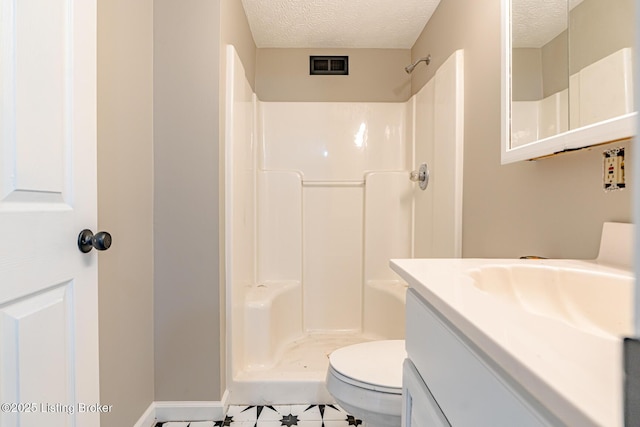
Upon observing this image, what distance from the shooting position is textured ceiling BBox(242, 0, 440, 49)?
1753 millimetres

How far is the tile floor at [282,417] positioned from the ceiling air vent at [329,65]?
2150mm

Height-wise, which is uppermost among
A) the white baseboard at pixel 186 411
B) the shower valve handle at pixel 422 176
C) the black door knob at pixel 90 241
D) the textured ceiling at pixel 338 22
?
the textured ceiling at pixel 338 22

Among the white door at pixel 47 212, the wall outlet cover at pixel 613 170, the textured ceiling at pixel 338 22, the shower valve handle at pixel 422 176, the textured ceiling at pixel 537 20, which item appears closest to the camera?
the white door at pixel 47 212

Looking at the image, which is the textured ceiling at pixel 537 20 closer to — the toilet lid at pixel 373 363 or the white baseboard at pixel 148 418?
the toilet lid at pixel 373 363

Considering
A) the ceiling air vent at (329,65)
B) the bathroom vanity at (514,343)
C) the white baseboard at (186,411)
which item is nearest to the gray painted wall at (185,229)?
the white baseboard at (186,411)

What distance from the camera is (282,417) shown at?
1.41 metres

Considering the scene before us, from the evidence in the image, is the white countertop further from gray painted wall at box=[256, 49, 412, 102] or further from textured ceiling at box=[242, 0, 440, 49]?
gray painted wall at box=[256, 49, 412, 102]

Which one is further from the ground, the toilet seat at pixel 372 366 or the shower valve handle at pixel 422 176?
the shower valve handle at pixel 422 176

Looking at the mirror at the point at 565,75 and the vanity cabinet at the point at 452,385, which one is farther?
the mirror at the point at 565,75

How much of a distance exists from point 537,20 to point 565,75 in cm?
24

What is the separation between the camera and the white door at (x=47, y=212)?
54cm

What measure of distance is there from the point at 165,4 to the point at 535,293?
5.67 ft

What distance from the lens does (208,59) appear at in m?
1.33

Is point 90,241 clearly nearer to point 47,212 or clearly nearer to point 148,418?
point 47,212
